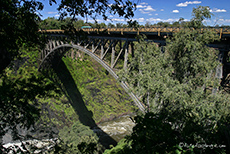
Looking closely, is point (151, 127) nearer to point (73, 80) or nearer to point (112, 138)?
point (112, 138)

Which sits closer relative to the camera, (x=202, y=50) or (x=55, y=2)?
(x=55, y=2)

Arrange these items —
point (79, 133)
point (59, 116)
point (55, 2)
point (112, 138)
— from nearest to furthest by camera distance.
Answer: point (55, 2) < point (79, 133) < point (112, 138) < point (59, 116)

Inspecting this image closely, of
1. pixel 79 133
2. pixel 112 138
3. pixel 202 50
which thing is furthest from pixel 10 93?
pixel 112 138

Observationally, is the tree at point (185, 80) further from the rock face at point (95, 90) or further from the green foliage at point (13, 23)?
the rock face at point (95, 90)

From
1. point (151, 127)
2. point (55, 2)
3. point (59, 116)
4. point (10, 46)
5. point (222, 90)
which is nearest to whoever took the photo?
point (151, 127)

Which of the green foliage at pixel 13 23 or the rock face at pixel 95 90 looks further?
the rock face at pixel 95 90

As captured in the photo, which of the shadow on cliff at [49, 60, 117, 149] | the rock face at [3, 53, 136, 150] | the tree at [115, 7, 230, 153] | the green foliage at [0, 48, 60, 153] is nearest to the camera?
the green foliage at [0, 48, 60, 153]

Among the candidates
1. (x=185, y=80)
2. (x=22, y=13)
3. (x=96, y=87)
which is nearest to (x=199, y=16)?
(x=185, y=80)

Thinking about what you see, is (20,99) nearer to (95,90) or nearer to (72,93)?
(72,93)

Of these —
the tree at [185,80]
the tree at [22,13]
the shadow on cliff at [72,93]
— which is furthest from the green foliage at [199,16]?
the shadow on cliff at [72,93]

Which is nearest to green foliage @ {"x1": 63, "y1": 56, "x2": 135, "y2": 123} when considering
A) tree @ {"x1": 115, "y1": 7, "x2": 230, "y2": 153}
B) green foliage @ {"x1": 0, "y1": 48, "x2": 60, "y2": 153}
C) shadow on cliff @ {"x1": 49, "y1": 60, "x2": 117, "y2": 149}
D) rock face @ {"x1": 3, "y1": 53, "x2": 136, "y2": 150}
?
rock face @ {"x1": 3, "y1": 53, "x2": 136, "y2": 150}

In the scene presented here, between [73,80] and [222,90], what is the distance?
3088cm

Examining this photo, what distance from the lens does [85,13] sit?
4691mm

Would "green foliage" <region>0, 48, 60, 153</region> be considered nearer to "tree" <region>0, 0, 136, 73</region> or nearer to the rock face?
"tree" <region>0, 0, 136, 73</region>
